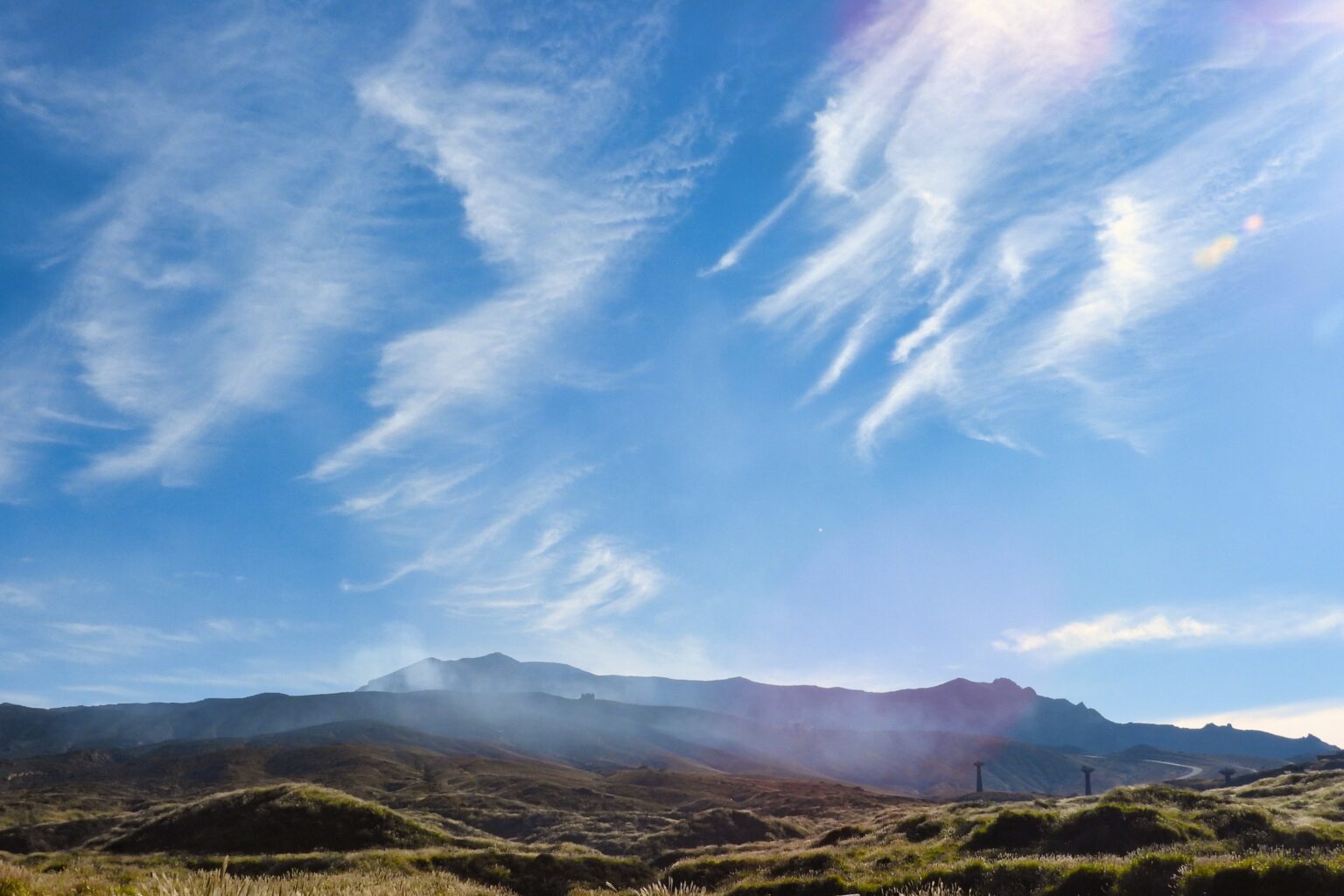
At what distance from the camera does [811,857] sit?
27.1 metres

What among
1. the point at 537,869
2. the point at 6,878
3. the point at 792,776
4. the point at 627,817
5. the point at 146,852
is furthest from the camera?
the point at 792,776

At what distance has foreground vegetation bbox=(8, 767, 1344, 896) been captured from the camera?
566 inches

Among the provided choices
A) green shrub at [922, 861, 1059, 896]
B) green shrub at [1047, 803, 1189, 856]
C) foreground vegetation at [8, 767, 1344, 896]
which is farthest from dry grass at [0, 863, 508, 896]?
green shrub at [1047, 803, 1189, 856]

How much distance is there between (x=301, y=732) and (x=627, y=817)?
133 metres

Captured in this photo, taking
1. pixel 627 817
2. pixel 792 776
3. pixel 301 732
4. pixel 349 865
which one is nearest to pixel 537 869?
pixel 349 865

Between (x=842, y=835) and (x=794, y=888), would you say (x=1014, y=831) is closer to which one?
(x=794, y=888)

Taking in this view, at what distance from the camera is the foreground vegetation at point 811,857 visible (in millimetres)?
14367

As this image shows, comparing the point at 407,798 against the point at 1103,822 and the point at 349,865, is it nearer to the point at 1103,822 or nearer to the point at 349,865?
the point at 349,865

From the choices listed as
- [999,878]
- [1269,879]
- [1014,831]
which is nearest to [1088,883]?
[999,878]

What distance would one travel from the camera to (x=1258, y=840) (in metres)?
23.9

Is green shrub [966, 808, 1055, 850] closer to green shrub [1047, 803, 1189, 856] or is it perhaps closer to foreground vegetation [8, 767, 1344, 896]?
foreground vegetation [8, 767, 1344, 896]

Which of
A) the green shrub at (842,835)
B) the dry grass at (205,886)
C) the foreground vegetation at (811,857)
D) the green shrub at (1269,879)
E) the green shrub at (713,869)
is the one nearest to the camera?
the dry grass at (205,886)

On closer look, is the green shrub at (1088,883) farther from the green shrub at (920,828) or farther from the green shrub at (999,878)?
the green shrub at (920,828)

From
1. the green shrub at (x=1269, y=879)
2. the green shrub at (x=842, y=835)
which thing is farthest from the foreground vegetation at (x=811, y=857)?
the green shrub at (x=842, y=835)
